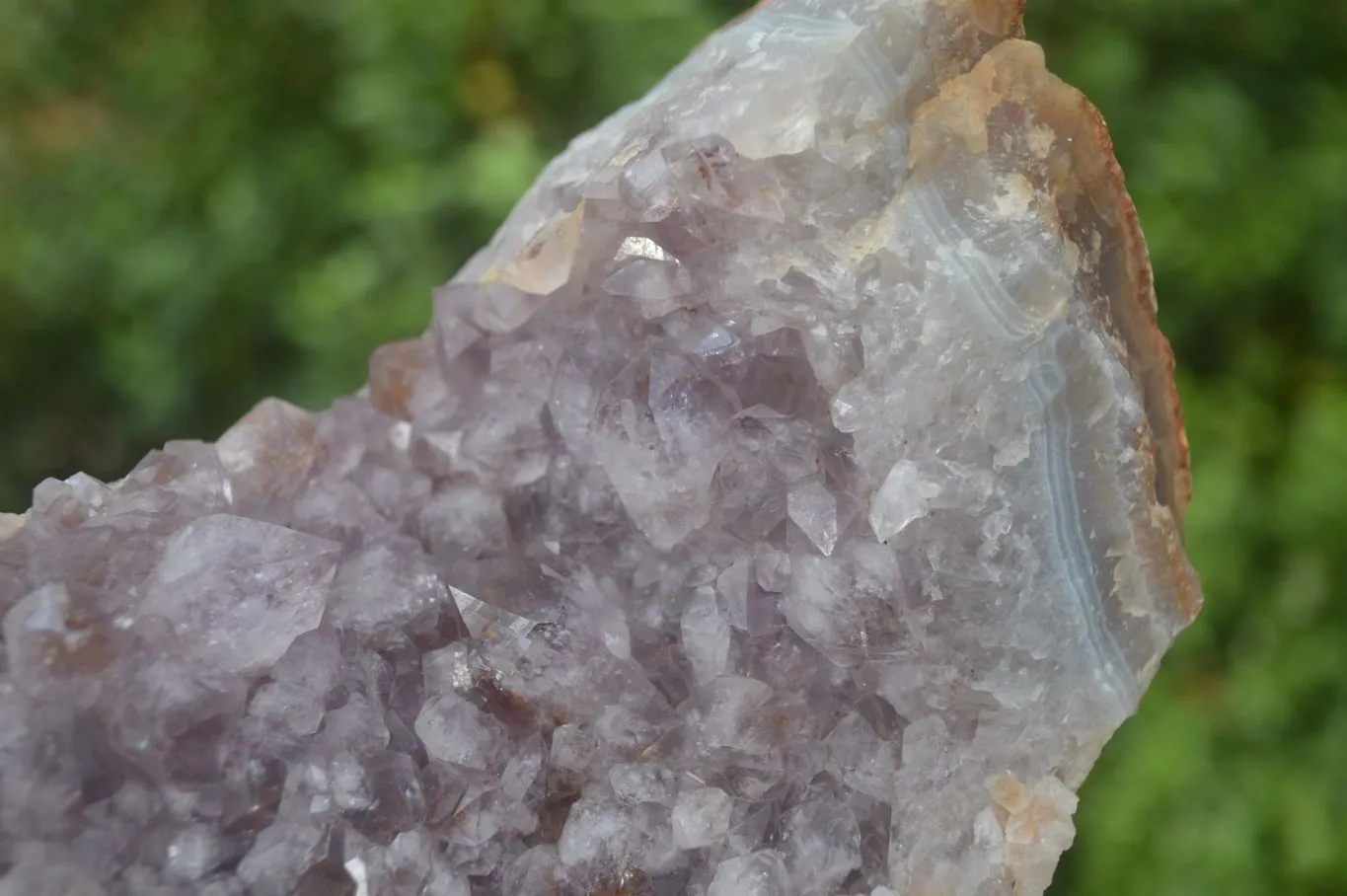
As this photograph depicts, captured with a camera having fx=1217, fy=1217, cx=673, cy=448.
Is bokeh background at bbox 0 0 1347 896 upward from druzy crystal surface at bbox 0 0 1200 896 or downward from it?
downward

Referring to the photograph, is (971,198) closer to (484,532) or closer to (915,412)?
(915,412)

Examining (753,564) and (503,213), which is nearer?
(753,564)

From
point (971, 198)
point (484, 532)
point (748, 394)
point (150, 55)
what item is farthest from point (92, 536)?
point (150, 55)

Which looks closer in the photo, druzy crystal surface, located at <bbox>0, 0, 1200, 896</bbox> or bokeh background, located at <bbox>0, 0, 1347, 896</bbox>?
druzy crystal surface, located at <bbox>0, 0, 1200, 896</bbox>

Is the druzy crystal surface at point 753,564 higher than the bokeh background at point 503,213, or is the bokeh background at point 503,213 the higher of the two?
the druzy crystal surface at point 753,564

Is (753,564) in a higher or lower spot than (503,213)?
higher
